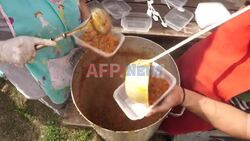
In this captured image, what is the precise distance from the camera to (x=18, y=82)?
1.36 m

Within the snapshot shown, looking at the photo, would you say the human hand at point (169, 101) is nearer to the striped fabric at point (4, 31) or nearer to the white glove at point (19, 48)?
the white glove at point (19, 48)

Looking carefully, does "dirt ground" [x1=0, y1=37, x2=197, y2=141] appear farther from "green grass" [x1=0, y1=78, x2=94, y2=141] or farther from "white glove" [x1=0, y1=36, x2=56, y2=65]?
"white glove" [x1=0, y1=36, x2=56, y2=65]

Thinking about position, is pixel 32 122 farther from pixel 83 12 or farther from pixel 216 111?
pixel 216 111

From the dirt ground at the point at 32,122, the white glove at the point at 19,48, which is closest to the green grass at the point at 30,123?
the dirt ground at the point at 32,122

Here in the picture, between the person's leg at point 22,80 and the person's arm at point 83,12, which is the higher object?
the person's arm at point 83,12

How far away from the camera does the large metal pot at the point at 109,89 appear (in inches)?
53.6

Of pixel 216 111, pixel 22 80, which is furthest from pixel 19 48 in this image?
pixel 216 111

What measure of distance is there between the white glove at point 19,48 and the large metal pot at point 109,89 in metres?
0.30

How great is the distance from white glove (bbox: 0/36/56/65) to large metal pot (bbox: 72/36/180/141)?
0.30m

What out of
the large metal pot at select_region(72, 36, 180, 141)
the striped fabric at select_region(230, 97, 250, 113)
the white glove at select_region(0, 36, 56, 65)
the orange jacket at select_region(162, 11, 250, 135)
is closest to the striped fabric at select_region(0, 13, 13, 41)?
the white glove at select_region(0, 36, 56, 65)

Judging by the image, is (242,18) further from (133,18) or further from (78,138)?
(78,138)

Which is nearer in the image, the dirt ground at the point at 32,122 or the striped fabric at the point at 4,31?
the striped fabric at the point at 4,31

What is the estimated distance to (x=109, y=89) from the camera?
4.96 feet

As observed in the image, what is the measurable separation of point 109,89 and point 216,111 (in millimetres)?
503
